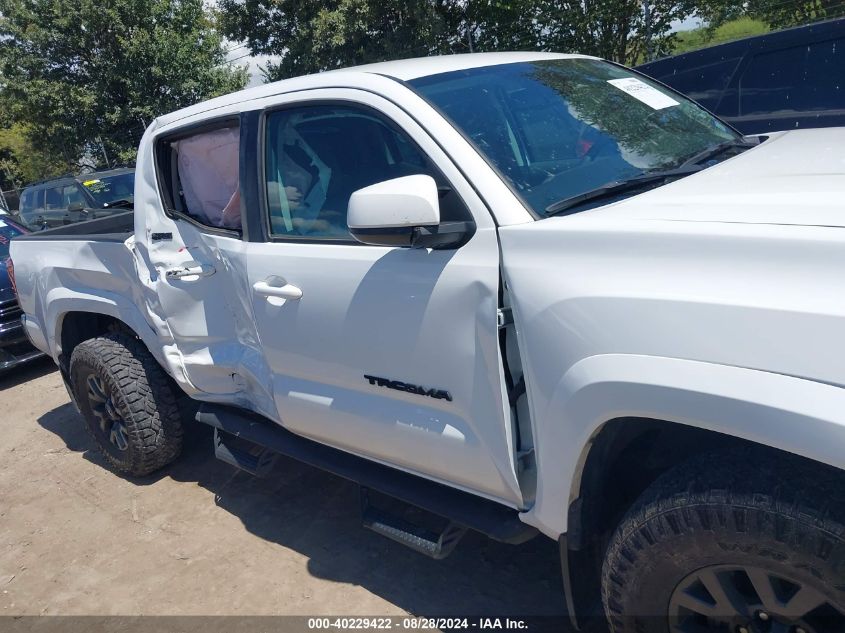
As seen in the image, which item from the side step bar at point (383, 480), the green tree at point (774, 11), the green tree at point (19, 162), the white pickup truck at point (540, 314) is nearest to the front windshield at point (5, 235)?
the white pickup truck at point (540, 314)

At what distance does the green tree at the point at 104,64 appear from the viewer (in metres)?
20.1

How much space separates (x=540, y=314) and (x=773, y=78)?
4736mm

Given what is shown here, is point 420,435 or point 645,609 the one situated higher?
point 420,435

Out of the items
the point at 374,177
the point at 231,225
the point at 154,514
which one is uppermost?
the point at 374,177

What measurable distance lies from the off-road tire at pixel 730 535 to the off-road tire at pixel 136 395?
9.02 feet

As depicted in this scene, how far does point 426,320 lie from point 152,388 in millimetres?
2287

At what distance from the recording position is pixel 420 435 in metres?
2.34

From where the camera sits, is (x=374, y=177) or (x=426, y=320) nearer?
(x=426, y=320)

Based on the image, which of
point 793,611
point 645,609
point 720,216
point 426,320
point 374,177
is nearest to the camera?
point 793,611

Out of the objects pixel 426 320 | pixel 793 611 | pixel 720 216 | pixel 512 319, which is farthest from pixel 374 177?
pixel 793 611

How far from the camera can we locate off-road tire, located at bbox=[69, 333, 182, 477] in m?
3.88

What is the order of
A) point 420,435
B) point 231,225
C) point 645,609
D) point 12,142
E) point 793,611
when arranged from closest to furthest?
1. point 793,611
2. point 645,609
3. point 420,435
4. point 231,225
5. point 12,142

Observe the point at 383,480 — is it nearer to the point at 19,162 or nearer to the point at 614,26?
the point at 614,26

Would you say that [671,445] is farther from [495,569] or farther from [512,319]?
[495,569]
